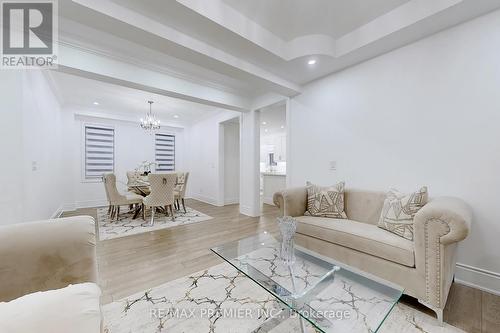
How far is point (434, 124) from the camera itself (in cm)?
215

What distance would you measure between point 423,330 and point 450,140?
1757 mm

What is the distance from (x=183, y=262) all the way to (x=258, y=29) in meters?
2.84

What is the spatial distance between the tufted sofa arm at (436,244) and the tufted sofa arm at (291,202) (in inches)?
49.2

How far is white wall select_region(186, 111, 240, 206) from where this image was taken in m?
5.71

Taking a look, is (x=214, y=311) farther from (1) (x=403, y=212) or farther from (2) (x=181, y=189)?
(2) (x=181, y=189)

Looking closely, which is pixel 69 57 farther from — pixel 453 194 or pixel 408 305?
pixel 453 194

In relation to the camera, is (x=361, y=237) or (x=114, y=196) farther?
(x=114, y=196)

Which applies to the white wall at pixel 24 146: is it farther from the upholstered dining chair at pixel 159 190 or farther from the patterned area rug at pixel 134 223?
the upholstered dining chair at pixel 159 190

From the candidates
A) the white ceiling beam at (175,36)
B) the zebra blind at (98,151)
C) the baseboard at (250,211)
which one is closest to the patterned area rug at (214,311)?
the white ceiling beam at (175,36)

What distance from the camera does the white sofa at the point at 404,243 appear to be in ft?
4.81

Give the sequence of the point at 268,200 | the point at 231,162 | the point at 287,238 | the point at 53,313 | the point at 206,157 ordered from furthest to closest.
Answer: the point at 206,157 → the point at 231,162 → the point at 268,200 → the point at 287,238 → the point at 53,313

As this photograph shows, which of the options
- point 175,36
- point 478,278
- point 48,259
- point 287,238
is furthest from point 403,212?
point 175,36

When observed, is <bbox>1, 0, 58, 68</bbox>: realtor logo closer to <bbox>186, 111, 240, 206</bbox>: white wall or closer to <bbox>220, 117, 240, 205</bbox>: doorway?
<bbox>186, 111, 240, 206</bbox>: white wall

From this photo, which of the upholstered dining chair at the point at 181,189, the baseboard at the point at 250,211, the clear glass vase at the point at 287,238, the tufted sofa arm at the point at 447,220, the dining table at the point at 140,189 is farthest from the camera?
the upholstered dining chair at the point at 181,189
